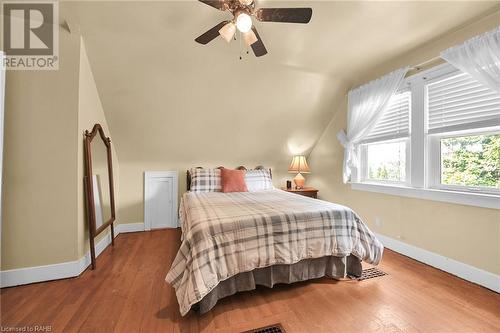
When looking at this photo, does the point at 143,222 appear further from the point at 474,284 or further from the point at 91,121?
the point at 474,284

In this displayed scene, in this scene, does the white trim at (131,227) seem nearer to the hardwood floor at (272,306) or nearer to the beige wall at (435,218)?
the hardwood floor at (272,306)

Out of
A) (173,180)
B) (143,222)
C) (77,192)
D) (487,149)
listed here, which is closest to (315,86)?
(487,149)

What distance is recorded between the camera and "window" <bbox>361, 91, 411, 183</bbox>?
262cm

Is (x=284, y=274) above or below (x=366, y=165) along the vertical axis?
below

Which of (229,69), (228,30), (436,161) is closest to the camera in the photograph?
(228,30)

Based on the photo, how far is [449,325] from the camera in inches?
57.6

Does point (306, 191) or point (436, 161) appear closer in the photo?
point (436, 161)

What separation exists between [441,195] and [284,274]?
174 centimetres

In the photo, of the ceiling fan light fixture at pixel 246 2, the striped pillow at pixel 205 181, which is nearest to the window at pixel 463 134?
the ceiling fan light fixture at pixel 246 2

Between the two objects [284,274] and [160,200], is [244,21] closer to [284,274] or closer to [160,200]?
[284,274]

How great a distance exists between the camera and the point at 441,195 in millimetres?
2199

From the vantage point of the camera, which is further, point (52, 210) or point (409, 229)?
point (409, 229)

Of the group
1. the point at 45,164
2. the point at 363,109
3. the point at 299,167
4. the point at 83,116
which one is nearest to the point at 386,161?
the point at 363,109

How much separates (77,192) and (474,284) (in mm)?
3632
